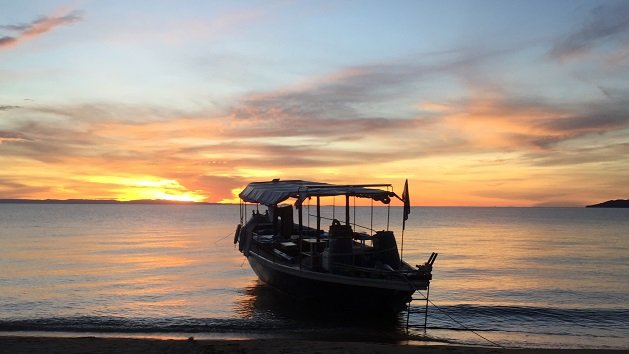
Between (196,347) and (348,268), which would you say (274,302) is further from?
(196,347)

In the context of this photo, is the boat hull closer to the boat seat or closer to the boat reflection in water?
the boat reflection in water

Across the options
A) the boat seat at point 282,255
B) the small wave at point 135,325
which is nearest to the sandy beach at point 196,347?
the small wave at point 135,325

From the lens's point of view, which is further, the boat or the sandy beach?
the boat

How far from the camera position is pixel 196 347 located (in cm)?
1520

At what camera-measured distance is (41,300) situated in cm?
2694

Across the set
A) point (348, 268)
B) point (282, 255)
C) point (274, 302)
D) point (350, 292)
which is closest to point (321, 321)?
point (350, 292)

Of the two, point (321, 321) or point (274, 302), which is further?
point (274, 302)

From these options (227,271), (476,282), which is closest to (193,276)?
(227,271)

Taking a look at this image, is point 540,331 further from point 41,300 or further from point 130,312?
point 41,300

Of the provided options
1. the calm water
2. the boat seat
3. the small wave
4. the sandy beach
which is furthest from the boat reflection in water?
the sandy beach

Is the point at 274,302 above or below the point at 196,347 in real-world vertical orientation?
below

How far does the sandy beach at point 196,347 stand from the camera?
1480cm

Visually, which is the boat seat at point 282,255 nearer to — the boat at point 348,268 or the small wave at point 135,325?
the boat at point 348,268

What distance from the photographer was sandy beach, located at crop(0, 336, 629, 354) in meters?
14.8
